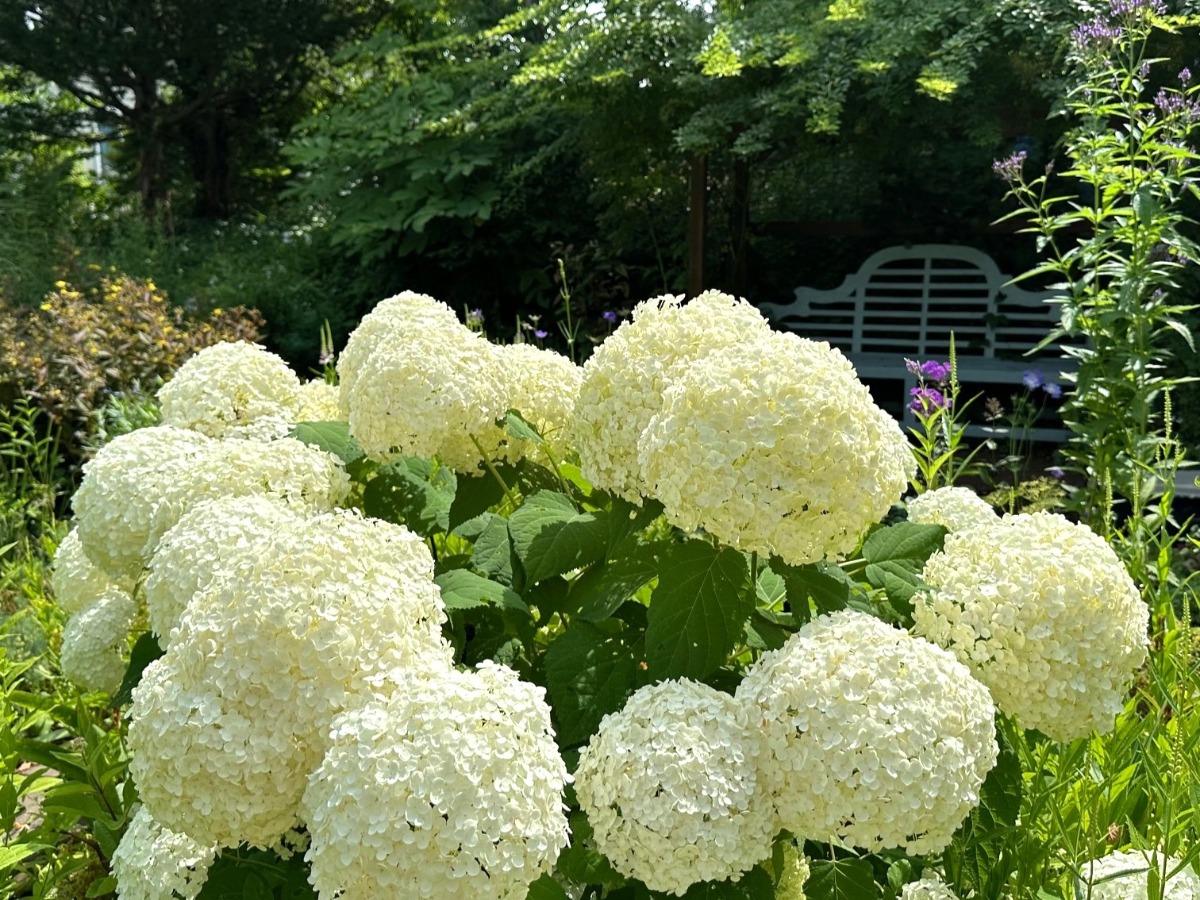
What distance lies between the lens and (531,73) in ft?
22.5

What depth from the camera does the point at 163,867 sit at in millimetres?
1438

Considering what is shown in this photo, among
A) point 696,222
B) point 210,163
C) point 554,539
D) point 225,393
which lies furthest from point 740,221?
point 210,163

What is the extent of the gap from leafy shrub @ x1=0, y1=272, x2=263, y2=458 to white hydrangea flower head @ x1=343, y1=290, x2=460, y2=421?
3792 mm

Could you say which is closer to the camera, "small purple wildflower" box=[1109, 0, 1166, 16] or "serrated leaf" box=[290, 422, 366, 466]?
"serrated leaf" box=[290, 422, 366, 466]

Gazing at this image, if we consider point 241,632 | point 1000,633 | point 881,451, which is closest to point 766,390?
point 881,451

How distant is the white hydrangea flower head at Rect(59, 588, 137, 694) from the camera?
6.54 feet

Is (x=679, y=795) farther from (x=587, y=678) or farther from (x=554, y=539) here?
(x=554, y=539)

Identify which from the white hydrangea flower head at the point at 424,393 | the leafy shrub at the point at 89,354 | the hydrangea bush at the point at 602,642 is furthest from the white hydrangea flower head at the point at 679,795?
the leafy shrub at the point at 89,354

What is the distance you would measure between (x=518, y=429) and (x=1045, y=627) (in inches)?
32.3

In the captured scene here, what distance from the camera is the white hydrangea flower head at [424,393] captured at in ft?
5.08


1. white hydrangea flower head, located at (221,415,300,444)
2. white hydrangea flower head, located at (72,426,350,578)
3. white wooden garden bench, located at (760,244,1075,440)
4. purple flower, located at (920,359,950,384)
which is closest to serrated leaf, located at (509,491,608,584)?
white hydrangea flower head, located at (72,426,350,578)

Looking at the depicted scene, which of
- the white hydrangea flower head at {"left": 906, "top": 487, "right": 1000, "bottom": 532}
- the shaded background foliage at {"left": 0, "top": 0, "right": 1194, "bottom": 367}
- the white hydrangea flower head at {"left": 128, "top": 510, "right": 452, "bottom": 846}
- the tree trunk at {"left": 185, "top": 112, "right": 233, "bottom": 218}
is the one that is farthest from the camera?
the tree trunk at {"left": 185, "top": 112, "right": 233, "bottom": 218}

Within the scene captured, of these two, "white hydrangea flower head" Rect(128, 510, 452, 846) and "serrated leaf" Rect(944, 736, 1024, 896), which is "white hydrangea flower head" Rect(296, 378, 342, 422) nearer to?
"white hydrangea flower head" Rect(128, 510, 452, 846)

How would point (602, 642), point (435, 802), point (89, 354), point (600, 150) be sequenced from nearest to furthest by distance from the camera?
point (435, 802), point (602, 642), point (89, 354), point (600, 150)
